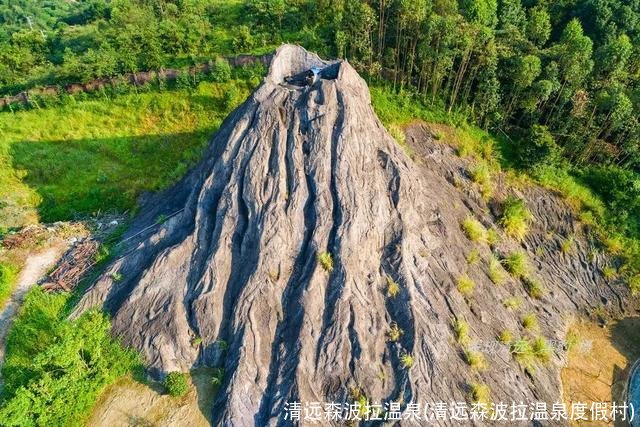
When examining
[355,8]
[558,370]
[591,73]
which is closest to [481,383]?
[558,370]

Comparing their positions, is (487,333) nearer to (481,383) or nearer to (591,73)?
(481,383)

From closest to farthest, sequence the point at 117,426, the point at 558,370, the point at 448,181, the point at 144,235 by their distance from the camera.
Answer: the point at 117,426, the point at 558,370, the point at 144,235, the point at 448,181

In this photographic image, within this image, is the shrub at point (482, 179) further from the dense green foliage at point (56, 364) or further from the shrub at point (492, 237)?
the dense green foliage at point (56, 364)

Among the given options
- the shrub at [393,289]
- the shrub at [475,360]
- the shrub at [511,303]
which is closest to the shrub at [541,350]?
the shrub at [511,303]

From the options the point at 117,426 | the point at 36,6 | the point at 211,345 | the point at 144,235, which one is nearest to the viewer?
the point at 117,426

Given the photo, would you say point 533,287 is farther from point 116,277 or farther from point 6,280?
point 6,280

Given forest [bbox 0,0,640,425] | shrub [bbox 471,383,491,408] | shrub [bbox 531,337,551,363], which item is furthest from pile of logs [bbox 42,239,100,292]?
shrub [bbox 531,337,551,363]

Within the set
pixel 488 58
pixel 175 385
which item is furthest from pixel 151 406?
pixel 488 58

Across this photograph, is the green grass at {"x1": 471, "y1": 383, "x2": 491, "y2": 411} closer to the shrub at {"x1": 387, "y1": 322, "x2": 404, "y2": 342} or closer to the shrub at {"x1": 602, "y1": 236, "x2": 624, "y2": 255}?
the shrub at {"x1": 387, "y1": 322, "x2": 404, "y2": 342}
